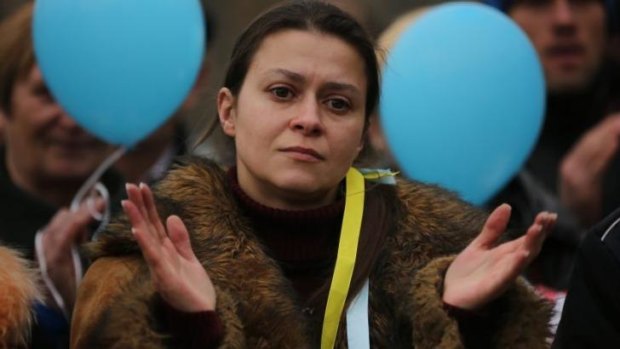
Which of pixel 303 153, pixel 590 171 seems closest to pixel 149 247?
pixel 303 153

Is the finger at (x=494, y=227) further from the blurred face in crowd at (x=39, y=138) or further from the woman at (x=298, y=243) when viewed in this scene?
the blurred face in crowd at (x=39, y=138)

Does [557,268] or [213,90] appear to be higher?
[213,90]

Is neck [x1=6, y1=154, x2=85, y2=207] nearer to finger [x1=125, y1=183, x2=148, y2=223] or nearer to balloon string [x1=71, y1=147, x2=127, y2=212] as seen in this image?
balloon string [x1=71, y1=147, x2=127, y2=212]

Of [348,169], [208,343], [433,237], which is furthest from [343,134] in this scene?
[208,343]

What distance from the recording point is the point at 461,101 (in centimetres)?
518

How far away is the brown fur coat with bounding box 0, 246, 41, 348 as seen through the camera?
13.1 ft

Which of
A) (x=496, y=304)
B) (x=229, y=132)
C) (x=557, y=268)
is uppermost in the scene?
(x=229, y=132)

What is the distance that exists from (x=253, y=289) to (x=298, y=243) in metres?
0.22

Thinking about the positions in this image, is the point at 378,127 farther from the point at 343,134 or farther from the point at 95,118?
the point at 343,134

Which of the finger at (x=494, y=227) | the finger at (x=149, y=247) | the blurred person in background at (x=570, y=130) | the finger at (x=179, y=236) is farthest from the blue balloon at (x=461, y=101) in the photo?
the finger at (x=149, y=247)

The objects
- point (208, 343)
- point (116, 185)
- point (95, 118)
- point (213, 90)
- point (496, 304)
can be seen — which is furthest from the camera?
point (116, 185)

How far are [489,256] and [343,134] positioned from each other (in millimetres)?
454

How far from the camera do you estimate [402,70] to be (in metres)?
5.18

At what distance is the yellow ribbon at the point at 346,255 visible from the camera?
391 centimetres
